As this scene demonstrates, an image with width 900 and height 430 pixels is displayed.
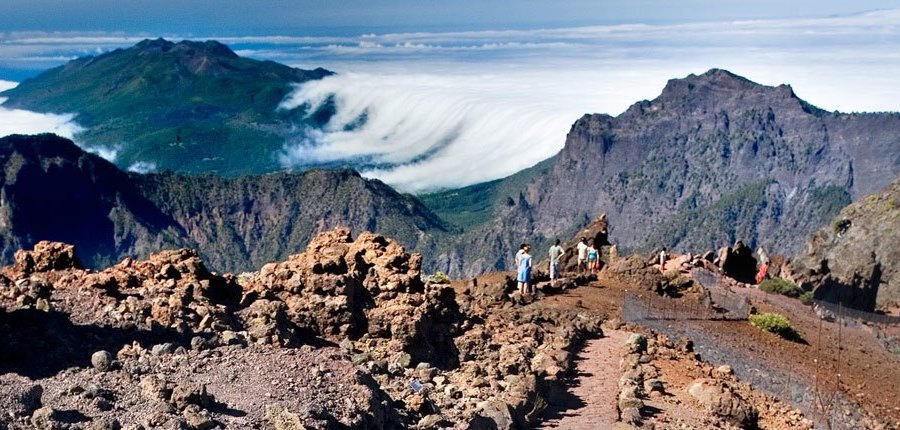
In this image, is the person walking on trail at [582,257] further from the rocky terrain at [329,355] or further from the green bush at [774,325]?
the rocky terrain at [329,355]

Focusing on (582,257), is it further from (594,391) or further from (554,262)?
(594,391)

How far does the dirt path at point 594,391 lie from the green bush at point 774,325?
22.1 feet

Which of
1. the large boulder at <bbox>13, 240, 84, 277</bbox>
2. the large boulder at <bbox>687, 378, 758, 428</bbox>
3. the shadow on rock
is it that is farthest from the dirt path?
the large boulder at <bbox>13, 240, 84, 277</bbox>

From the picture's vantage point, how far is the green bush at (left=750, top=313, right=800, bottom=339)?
30.6 metres

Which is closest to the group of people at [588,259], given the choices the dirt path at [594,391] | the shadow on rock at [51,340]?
the dirt path at [594,391]

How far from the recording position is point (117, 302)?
17.2 metres

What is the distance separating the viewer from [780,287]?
133ft

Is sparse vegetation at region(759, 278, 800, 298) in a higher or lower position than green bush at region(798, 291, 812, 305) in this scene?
higher

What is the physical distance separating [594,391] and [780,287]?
22.2 meters

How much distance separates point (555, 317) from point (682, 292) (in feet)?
29.0

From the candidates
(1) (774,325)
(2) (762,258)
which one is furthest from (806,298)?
(1) (774,325)

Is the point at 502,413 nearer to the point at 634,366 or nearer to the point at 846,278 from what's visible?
the point at 634,366

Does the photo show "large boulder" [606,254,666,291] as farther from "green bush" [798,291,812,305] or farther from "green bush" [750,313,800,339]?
"green bush" [798,291,812,305]

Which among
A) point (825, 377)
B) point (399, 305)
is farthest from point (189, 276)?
point (825, 377)
